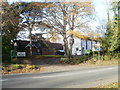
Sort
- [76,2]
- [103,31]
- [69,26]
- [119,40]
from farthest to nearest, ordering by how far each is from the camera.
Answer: [103,31] → [119,40] → [69,26] → [76,2]

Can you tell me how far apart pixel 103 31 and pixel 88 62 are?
8.55m

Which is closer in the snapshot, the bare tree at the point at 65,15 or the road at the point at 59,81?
the road at the point at 59,81

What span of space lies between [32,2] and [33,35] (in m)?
8.39

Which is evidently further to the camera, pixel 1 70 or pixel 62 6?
pixel 62 6

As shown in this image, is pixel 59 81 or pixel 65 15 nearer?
pixel 59 81

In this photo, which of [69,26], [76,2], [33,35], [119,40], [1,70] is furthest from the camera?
[33,35]

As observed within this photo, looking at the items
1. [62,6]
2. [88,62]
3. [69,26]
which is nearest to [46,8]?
[62,6]

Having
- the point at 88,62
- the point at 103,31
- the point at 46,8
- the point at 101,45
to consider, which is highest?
the point at 46,8

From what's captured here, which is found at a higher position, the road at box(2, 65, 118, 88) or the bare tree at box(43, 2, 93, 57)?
the bare tree at box(43, 2, 93, 57)

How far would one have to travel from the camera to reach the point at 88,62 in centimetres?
2903

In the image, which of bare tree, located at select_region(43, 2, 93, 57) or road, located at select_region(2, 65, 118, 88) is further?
bare tree, located at select_region(43, 2, 93, 57)

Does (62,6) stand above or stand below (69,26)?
above

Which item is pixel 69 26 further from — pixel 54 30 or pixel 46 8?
pixel 46 8

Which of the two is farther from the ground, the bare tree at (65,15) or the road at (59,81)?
the bare tree at (65,15)
